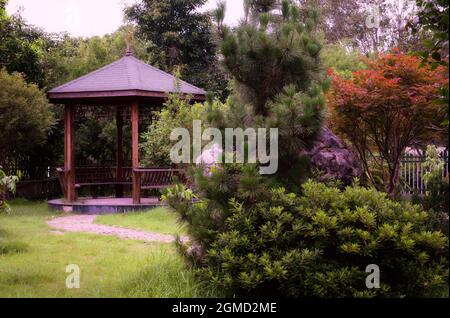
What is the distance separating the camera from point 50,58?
18141 mm

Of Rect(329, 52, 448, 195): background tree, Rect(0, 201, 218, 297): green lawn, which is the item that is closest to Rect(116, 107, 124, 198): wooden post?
Rect(0, 201, 218, 297): green lawn

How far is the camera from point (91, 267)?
231 inches

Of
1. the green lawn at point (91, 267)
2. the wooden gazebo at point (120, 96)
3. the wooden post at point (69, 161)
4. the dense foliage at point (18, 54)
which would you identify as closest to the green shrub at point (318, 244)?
the green lawn at point (91, 267)

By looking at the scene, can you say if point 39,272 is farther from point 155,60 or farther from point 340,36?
point 340,36

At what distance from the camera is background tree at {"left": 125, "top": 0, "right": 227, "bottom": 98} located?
2106 centimetres

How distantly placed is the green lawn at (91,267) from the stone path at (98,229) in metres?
0.38

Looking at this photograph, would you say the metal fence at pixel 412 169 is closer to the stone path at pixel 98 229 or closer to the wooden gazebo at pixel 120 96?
the wooden gazebo at pixel 120 96

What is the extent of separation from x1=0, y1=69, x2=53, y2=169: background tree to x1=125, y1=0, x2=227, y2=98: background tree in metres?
8.22

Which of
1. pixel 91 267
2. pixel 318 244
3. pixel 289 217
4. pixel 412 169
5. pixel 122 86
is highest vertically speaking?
pixel 122 86

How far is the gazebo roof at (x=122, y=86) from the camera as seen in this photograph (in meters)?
12.4

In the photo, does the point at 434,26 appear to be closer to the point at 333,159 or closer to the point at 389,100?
the point at 333,159

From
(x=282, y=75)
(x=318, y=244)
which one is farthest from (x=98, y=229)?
(x=318, y=244)

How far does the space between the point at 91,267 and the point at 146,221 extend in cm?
457

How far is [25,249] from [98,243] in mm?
1113
